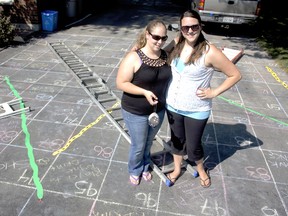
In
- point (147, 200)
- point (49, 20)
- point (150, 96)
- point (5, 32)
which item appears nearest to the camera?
point (150, 96)

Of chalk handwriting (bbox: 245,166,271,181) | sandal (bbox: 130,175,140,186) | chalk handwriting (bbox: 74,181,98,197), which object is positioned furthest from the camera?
chalk handwriting (bbox: 245,166,271,181)

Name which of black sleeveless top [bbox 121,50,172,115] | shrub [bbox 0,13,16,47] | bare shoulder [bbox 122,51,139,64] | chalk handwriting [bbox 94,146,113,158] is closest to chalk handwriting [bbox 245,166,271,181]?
black sleeveless top [bbox 121,50,172,115]

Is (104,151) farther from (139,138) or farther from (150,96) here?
(150,96)

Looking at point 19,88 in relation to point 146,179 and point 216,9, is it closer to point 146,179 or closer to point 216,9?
point 146,179

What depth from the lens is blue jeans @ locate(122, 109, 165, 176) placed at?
3405 mm

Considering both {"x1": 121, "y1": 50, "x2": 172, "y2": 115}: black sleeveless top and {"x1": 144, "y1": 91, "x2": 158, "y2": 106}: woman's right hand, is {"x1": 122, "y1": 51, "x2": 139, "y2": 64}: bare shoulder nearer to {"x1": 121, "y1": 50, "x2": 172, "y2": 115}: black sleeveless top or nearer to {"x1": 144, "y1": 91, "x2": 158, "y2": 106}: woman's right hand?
{"x1": 121, "y1": 50, "x2": 172, "y2": 115}: black sleeveless top

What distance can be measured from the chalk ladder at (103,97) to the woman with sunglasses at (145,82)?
3.29 feet

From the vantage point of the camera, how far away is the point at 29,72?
7707 millimetres

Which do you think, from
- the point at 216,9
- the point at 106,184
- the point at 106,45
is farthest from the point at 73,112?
the point at 216,9

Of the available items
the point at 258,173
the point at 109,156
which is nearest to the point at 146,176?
the point at 109,156

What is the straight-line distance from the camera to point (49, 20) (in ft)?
38.0

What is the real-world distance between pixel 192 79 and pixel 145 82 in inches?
21.4

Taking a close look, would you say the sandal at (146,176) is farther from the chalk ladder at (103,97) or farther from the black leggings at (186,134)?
the black leggings at (186,134)

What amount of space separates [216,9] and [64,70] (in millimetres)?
7065
